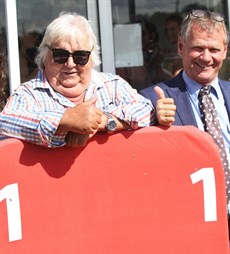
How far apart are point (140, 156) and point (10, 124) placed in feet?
1.70

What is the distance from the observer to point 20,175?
2271mm

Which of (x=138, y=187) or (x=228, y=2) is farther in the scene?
(x=228, y=2)

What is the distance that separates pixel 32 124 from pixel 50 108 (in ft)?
0.56

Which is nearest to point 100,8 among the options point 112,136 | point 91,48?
point 91,48

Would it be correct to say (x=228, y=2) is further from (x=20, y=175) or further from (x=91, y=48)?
(x=20, y=175)

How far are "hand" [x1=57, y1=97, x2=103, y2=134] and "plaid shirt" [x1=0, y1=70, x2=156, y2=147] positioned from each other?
0.03 m

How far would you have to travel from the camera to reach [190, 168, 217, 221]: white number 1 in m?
2.38

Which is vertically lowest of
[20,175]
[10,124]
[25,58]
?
[20,175]

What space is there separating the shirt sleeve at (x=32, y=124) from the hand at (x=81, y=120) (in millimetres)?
28

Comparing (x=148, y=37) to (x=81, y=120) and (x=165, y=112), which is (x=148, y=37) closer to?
(x=165, y=112)

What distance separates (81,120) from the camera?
2.21 m

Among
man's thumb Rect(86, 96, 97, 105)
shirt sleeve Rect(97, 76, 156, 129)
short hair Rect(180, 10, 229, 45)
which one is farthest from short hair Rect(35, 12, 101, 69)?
short hair Rect(180, 10, 229, 45)

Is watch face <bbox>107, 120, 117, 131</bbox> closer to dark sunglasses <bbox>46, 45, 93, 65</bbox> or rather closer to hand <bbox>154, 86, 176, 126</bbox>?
Answer: hand <bbox>154, 86, 176, 126</bbox>

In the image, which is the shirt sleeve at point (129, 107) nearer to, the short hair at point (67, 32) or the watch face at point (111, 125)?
the watch face at point (111, 125)
